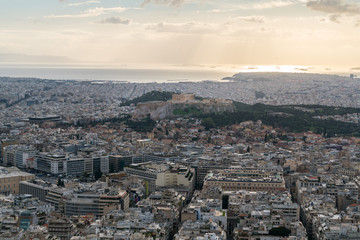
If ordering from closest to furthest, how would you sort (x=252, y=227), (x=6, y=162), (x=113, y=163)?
1. (x=252, y=227)
2. (x=113, y=163)
3. (x=6, y=162)

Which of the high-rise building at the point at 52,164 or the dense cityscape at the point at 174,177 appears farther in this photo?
→ the high-rise building at the point at 52,164

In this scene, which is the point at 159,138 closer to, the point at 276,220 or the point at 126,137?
the point at 126,137

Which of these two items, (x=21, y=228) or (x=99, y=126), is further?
(x=99, y=126)

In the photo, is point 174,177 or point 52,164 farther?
point 52,164

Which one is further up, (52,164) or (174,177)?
(174,177)

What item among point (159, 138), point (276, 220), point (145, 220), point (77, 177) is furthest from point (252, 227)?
point (159, 138)

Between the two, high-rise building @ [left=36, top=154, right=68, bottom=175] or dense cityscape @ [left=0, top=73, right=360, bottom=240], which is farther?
high-rise building @ [left=36, top=154, right=68, bottom=175]

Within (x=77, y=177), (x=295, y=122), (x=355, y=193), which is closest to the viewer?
(x=355, y=193)
